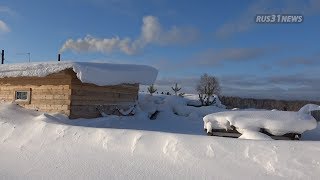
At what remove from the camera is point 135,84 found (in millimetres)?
18188

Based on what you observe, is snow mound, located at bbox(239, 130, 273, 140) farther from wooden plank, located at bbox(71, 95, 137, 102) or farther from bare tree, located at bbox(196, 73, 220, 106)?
bare tree, located at bbox(196, 73, 220, 106)

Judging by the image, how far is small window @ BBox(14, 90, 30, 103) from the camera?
15.5 m

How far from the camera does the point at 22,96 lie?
15820 millimetres

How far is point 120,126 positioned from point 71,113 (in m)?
2.25

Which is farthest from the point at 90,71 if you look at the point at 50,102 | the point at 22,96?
the point at 22,96

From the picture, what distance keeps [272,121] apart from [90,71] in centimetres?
777

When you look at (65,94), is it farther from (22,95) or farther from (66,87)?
(22,95)

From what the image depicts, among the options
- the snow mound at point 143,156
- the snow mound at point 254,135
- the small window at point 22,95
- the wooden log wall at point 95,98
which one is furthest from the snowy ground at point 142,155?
the small window at point 22,95

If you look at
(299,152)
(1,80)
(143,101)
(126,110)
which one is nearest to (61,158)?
(299,152)

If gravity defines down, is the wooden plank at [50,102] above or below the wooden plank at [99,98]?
below

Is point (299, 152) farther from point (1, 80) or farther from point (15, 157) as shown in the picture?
point (1, 80)

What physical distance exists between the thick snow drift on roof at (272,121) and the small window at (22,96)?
9640 mm

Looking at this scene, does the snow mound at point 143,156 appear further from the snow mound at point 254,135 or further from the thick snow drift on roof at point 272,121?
the thick snow drift on roof at point 272,121

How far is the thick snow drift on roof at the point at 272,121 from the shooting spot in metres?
8.52
